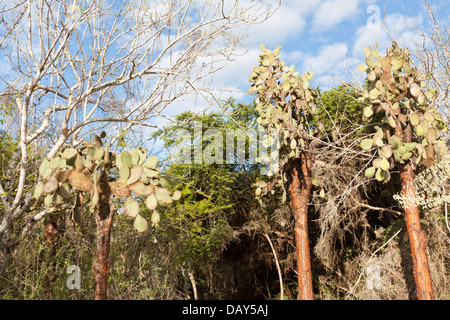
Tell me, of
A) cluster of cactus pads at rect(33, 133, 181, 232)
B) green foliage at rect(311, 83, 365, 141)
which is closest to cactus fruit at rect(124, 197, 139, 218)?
cluster of cactus pads at rect(33, 133, 181, 232)

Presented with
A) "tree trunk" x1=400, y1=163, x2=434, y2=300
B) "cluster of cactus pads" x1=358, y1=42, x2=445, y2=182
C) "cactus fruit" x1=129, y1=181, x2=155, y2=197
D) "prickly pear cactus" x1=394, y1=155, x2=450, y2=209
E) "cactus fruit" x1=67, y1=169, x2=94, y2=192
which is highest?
"cluster of cactus pads" x1=358, y1=42, x2=445, y2=182

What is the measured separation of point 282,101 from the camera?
454 cm

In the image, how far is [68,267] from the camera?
14.6 ft

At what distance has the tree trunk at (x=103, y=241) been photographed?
8.75 ft

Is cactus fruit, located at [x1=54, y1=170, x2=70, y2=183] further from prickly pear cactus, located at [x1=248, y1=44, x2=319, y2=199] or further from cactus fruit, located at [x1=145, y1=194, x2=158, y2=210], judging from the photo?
prickly pear cactus, located at [x1=248, y1=44, x2=319, y2=199]

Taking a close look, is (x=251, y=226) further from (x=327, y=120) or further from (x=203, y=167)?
(x=327, y=120)

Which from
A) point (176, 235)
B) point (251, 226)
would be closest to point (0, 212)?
point (176, 235)

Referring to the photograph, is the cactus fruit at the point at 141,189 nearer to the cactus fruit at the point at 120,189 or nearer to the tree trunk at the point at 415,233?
the cactus fruit at the point at 120,189

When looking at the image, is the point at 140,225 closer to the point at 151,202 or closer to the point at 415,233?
the point at 151,202

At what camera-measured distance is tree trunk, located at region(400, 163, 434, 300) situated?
336cm

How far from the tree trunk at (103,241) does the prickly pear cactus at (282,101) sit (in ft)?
7.32

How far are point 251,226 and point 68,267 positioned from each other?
2593mm

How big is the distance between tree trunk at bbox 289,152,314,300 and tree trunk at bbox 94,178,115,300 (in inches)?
87.1
